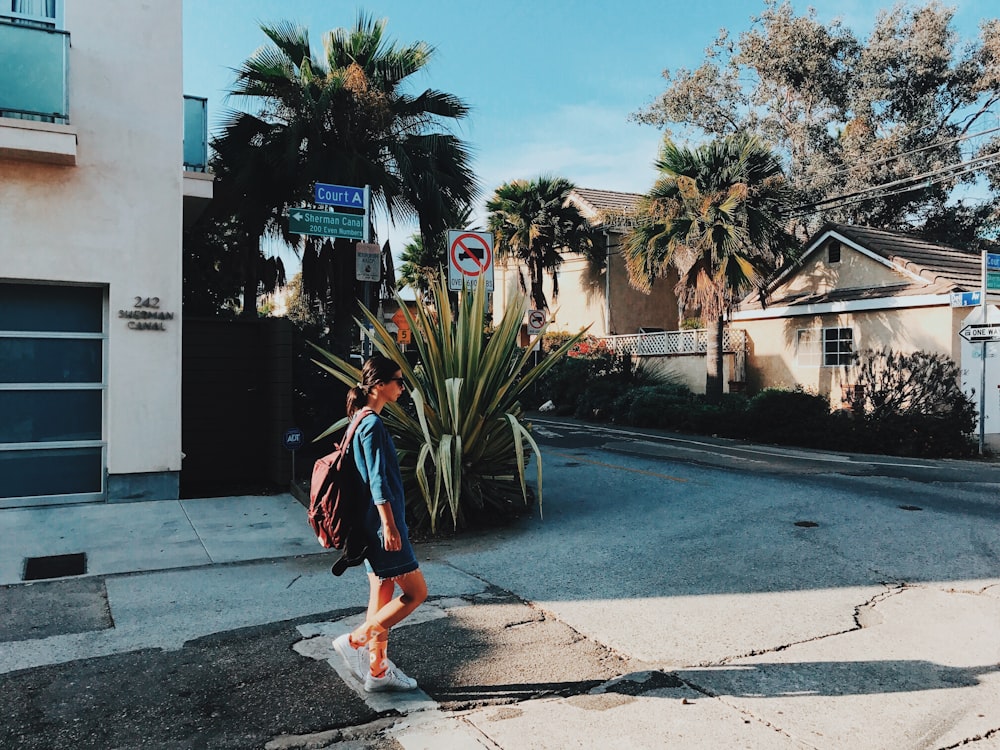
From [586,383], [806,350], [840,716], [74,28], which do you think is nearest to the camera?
[840,716]

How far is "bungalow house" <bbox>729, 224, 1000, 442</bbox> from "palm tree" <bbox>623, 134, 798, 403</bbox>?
199cm

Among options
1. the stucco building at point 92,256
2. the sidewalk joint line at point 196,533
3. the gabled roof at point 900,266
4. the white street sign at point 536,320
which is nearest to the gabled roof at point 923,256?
the gabled roof at point 900,266

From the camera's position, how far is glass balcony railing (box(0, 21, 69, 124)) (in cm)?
866

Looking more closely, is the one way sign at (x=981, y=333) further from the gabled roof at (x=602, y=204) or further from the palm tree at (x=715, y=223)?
the gabled roof at (x=602, y=204)

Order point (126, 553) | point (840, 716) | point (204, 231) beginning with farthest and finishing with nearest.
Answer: point (204, 231) → point (126, 553) → point (840, 716)

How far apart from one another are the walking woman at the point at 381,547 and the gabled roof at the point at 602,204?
26068 millimetres

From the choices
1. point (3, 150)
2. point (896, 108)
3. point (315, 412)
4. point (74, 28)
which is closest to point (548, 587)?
point (315, 412)

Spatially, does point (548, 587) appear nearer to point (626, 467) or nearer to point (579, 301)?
point (626, 467)

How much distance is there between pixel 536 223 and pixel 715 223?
943 cm

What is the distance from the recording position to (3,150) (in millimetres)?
8398

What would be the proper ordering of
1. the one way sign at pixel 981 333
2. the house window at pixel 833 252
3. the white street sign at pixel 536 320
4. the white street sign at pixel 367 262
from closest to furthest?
the white street sign at pixel 367 262 → the one way sign at pixel 981 333 → the white street sign at pixel 536 320 → the house window at pixel 833 252

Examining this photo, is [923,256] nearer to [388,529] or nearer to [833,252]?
[833,252]

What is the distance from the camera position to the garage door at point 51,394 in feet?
29.3

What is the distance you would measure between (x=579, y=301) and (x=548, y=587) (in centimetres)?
2720
